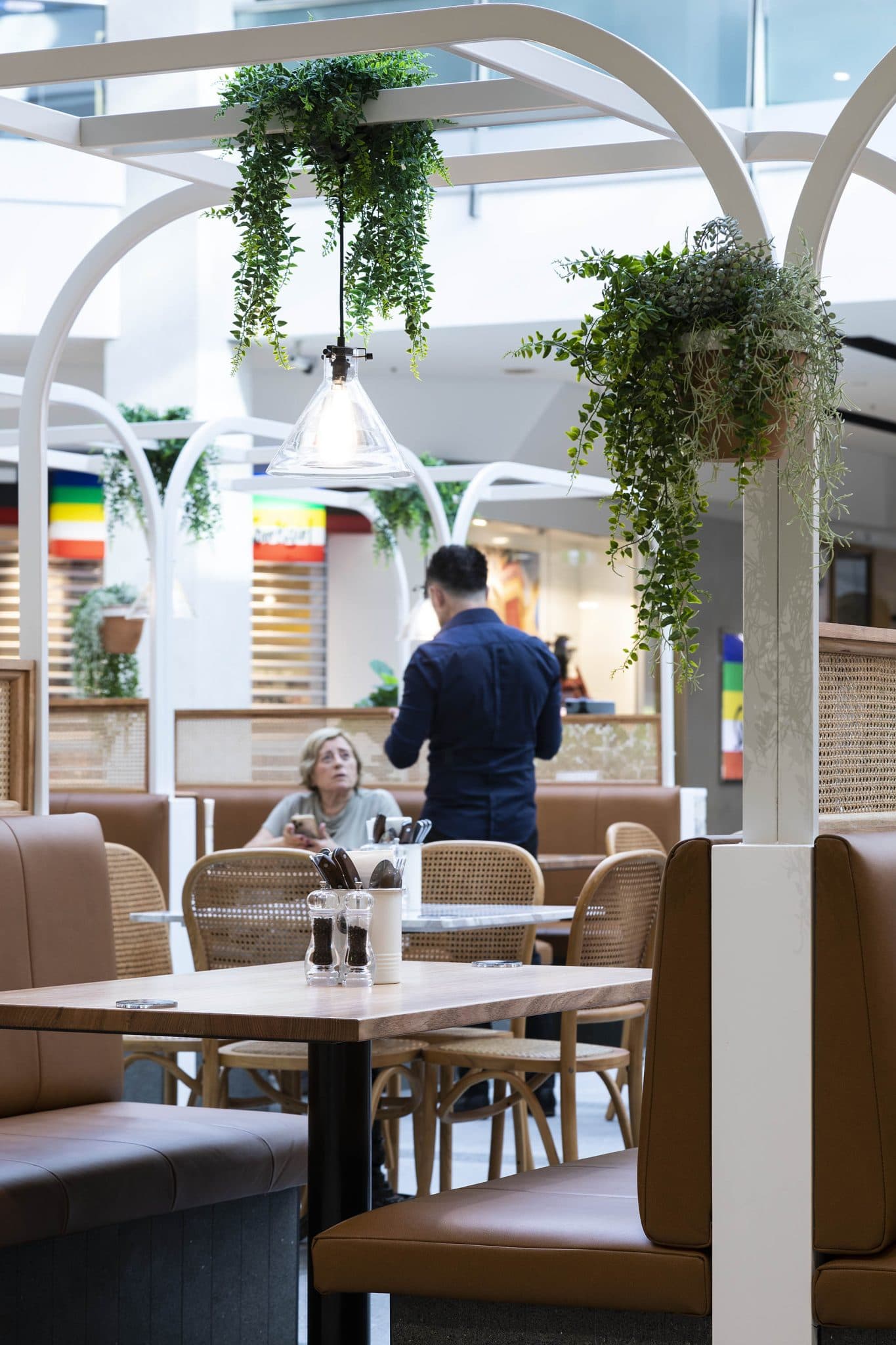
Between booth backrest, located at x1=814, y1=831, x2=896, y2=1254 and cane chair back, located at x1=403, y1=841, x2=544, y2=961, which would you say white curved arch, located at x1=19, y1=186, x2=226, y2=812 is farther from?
booth backrest, located at x1=814, y1=831, x2=896, y2=1254

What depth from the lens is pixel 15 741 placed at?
407cm

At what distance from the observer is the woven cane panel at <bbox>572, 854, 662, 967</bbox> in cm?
452

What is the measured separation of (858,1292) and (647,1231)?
294mm

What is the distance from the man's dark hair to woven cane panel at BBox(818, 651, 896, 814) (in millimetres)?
2740

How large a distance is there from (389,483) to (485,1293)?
25.0ft

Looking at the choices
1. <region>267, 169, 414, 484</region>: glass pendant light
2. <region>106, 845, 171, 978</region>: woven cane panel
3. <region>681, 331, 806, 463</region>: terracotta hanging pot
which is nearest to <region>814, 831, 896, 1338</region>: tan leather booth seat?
<region>681, 331, 806, 463</region>: terracotta hanging pot

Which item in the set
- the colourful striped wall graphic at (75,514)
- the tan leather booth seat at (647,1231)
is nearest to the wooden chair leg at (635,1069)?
the tan leather booth seat at (647,1231)

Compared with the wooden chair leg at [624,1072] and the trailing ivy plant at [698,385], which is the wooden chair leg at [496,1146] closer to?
the wooden chair leg at [624,1072]

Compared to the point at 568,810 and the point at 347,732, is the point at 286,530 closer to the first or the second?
the point at 347,732

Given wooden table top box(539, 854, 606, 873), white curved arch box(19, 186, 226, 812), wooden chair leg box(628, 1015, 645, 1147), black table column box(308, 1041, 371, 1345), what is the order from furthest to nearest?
wooden table top box(539, 854, 606, 873) < wooden chair leg box(628, 1015, 645, 1147) < white curved arch box(19, 186, 226, 812) < black table column box(308, 1041, 371, 1345)

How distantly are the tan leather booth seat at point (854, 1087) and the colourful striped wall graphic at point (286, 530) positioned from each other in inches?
408

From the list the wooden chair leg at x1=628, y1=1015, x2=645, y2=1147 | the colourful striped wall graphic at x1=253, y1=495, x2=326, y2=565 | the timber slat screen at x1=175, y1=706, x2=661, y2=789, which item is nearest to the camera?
the wooden chair leg at x1=628, y1=1015, x2=645, y2=1147

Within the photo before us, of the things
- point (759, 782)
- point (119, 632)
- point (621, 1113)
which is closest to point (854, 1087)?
point (759, 782)

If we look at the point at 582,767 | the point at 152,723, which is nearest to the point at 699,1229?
the point at 152,723
